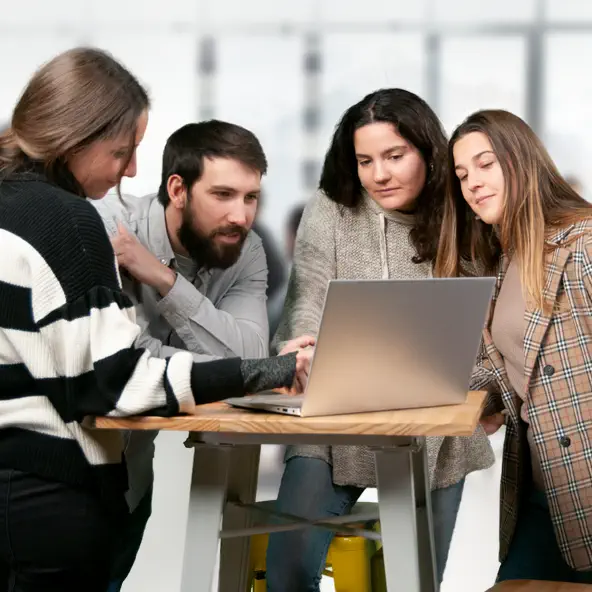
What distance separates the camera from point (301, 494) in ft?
7.94

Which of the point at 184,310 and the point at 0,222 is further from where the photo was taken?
the point at 184,310

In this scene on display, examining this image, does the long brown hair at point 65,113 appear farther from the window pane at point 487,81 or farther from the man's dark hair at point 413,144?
the window pane at point 487,81

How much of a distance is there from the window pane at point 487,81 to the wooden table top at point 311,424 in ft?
15.1

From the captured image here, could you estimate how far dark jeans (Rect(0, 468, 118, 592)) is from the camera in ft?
5.61

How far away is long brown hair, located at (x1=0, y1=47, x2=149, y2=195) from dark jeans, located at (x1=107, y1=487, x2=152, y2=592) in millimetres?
933

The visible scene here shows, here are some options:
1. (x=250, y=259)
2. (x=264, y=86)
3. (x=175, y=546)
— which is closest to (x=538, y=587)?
(x=250, y=259)

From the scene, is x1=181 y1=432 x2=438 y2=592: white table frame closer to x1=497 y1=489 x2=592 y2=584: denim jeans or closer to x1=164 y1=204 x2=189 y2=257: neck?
x1=497 y1=489 x2=592 y2=584: denim jeans

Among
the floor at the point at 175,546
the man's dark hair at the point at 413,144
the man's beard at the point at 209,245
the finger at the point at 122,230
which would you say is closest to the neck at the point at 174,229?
the man's beard at the point at 209,245

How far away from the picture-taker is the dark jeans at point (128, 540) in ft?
8.16

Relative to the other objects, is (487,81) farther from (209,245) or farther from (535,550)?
(535,550)

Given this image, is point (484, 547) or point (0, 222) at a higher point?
point (0, 222)

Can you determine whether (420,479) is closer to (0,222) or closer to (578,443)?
(578,443)

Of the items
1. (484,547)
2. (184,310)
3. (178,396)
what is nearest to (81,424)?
(178,396)

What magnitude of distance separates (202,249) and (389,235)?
428 mm
